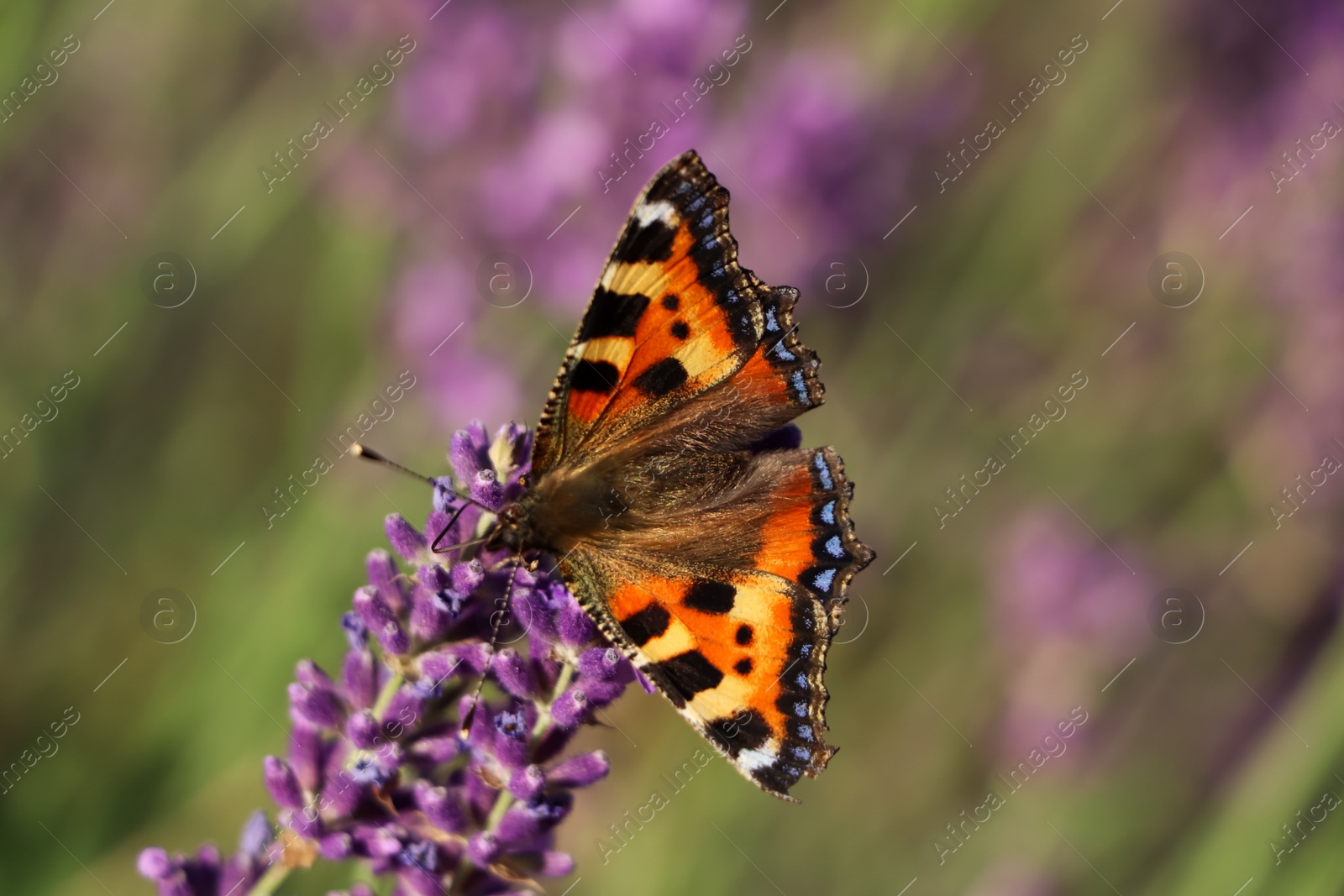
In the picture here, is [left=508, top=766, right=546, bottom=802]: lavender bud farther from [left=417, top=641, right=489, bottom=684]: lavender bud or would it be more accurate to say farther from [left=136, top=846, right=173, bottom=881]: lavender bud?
[left=136, top=846, right=173, bottom=881]: lavender bud

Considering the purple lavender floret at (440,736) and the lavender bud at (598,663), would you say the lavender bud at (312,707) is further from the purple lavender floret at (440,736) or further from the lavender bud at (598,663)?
the lavender bud at (598,663)

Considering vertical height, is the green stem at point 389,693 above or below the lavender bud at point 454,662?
below

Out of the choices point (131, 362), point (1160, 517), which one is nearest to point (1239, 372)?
point (1160, 517)

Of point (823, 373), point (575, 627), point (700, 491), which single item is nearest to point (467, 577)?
point (575, 627)
